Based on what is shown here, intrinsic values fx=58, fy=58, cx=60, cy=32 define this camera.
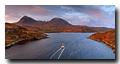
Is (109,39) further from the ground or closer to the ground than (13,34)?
closer to the ground

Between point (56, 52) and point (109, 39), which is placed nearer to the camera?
point (56, 52)

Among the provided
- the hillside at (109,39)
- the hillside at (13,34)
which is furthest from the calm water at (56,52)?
the hillside at (13,34)

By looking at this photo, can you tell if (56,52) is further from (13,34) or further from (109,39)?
(13,34)

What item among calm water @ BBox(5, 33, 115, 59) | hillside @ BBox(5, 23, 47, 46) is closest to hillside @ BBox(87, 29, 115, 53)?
calm water @ BBox(5, 33, 115, 59)

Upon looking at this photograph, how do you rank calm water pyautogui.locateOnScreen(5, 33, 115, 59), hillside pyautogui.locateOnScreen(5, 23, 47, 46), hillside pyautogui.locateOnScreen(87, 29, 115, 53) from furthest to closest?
hillside pyautogui.locateOnScreen(5, 23, 47, 46) → hillside pyautogui.locateOnScreen(87, 29, 115, 53) → calm water pyautogui.locateOnScreen(5, 33, 115, 59)

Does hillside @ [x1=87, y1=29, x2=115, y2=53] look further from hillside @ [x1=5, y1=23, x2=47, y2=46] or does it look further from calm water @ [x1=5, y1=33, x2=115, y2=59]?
hillside @ [x1=5, y1=23, x2=47, y2=46]

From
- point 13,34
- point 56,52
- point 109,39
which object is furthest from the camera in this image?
point 13,34

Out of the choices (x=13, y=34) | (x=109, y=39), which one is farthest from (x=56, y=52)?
(x=13, y=34)

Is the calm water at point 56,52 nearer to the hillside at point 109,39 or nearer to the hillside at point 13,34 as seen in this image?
the hillside at point 109,39
